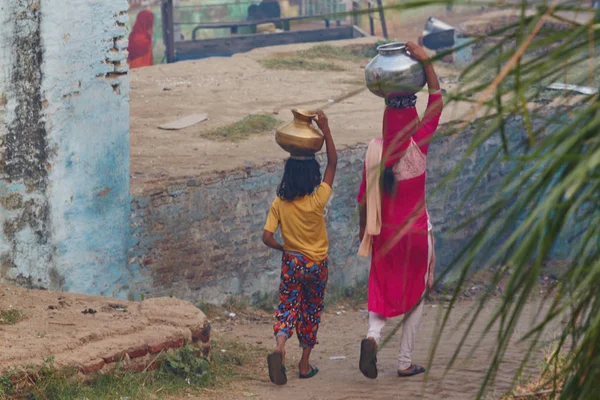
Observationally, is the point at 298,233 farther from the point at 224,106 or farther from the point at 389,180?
the point at 224,106

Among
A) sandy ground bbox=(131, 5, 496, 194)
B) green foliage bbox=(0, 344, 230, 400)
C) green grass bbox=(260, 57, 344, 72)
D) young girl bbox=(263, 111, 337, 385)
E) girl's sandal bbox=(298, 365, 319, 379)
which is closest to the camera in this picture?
green foliage bbox=(0, 344, 230, 400)

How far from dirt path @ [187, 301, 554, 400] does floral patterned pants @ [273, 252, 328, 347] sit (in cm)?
32

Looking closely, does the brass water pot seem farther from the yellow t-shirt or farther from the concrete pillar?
the concrete pillar

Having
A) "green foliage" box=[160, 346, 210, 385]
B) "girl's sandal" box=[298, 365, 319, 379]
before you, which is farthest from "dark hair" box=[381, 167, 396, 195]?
"green foliage" box=[160, 346, 210, 385]

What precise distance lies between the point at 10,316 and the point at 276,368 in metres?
1.49

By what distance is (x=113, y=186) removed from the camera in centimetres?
676

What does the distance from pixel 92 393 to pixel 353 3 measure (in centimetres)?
1576

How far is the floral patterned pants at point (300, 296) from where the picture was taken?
548 cm

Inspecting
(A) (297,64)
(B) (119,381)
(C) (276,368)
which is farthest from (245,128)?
(B) (119,381)

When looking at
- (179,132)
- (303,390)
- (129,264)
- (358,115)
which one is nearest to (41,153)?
(129,264)

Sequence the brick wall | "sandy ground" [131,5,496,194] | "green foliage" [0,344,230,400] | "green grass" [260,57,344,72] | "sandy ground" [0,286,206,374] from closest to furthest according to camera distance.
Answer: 1. "green foliage" [0,344,230,400]
2. "sandy ground" [0,286,206,374]
3. the brick wall
4. "sandy ground" [131,5,496,194]
5. "green grass" [260,57,344,72]

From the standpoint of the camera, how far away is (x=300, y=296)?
5594 millimetres

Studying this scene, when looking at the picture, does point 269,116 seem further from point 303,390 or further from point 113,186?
point 303,390

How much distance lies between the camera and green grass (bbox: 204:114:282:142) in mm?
9125
